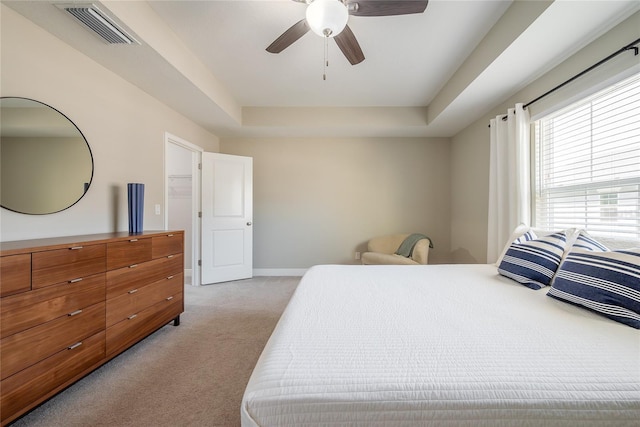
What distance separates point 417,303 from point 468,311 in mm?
234

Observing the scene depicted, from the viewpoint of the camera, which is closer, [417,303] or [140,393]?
[417,303]

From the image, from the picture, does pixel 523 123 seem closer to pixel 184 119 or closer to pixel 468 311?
pixel 468 311

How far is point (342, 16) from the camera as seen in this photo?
1.52 metres

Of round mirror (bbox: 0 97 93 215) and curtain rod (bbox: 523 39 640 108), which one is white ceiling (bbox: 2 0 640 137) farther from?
round mirror (bbox: 0 97 93 215)

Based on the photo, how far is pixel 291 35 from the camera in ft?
6.02

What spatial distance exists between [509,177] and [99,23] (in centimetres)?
357

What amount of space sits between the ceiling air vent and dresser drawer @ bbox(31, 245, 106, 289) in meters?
1.47

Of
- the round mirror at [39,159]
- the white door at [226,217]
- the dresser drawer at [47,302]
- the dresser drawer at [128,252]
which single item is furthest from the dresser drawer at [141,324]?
the white door at [226,217]

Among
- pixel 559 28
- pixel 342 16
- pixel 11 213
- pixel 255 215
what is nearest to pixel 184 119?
pixel 255 215

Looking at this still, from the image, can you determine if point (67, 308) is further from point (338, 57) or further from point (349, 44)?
point (338, 57)

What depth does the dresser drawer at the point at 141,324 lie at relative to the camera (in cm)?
174

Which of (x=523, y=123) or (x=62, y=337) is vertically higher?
(x=523, y=123)

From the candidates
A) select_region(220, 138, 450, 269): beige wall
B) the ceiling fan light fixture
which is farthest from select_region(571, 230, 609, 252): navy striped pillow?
select_region(220, 138, 450, 269): beige wall

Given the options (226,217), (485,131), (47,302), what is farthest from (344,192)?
(47,302)
